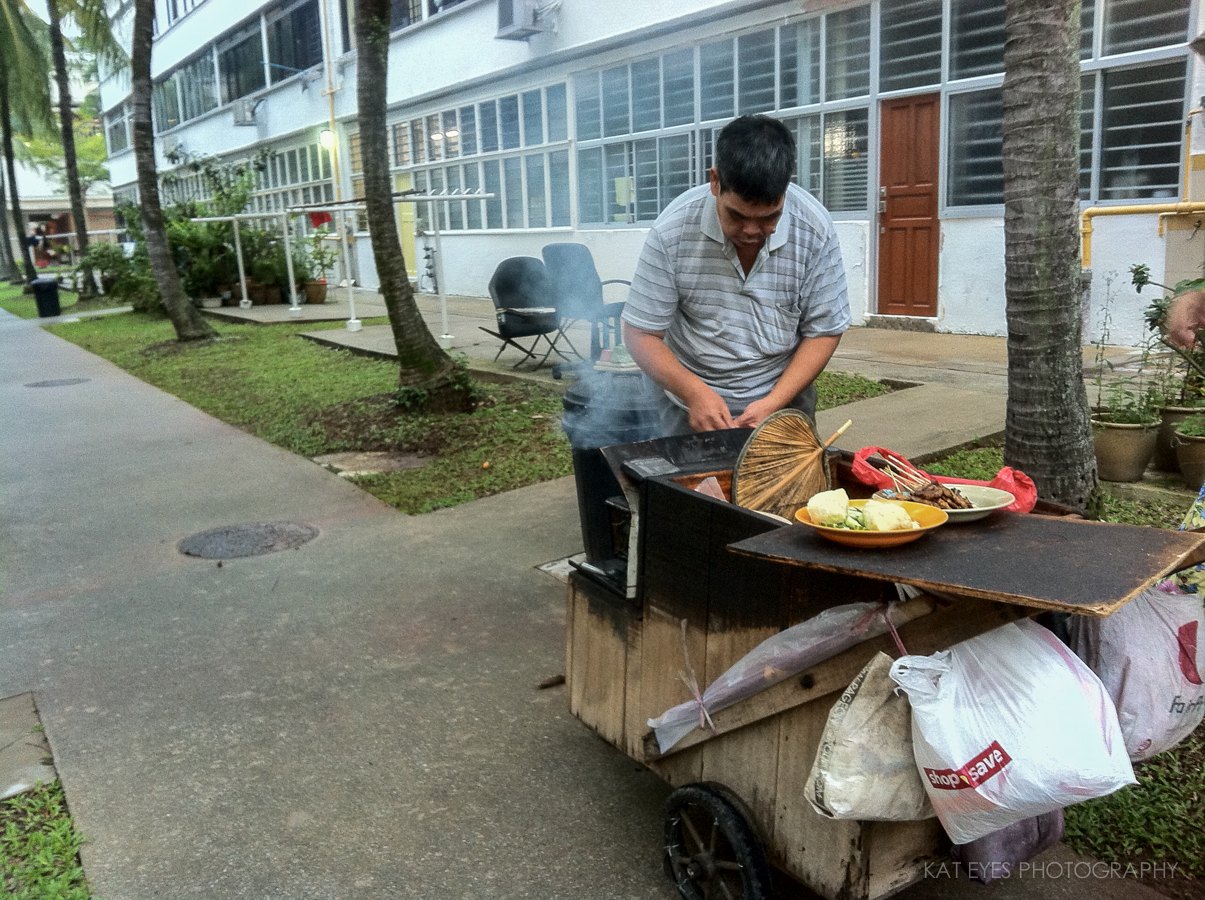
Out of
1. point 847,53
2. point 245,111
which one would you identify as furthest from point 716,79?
point 245,111

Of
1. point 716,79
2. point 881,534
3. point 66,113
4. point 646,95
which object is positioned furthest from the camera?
point 66,113

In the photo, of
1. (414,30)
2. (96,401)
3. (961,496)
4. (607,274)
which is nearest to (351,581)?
(961,496)

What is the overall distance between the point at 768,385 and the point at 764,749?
1.52m

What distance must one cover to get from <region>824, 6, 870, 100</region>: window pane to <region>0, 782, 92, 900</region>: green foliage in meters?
10.4

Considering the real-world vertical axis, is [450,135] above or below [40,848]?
above

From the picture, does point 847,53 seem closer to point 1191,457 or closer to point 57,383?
point 1191,457

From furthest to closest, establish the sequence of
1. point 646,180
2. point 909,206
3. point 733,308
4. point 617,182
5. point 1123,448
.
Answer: point 617,182 → point 646,180 → point 909,206 → point 1123,448 → point 733,308

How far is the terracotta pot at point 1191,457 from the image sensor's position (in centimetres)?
492

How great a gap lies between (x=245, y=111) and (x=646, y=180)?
55.5 ft

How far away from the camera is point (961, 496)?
212cm

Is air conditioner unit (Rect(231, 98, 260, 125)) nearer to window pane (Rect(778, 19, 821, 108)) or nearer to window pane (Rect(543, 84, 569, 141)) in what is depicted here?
window pane (Rect(543, 84, 569, 141))

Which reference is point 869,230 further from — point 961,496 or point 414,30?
point 414,30

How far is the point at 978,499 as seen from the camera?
2.13 metres

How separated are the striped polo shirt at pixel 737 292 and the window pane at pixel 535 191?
537 inches
